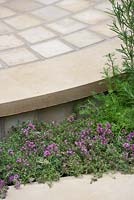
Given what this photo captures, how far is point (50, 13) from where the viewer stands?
13.2 ft

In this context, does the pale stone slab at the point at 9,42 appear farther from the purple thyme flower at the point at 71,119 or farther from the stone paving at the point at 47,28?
the purple thyme flower at the point at 71,119

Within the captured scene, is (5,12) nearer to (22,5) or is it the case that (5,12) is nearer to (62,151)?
(22,5)

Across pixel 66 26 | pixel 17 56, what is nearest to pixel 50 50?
A: pixel 17 56

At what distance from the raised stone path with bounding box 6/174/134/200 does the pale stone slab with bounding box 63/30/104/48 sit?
1.19m

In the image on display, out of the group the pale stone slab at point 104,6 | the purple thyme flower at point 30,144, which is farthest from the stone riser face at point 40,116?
the pale stone slab at point 104,6

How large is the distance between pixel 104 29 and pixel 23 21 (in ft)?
2.15

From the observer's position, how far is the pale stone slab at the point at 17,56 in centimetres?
321

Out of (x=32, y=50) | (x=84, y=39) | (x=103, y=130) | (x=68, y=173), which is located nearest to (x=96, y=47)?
(x=84, y=39)

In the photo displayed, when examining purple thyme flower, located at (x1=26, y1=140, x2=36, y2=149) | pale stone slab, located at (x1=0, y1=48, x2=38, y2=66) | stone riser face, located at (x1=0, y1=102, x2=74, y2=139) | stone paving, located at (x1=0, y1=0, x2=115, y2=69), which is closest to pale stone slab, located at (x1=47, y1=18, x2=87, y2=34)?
stone paving, located at (x1=0, y1=0, x2=115, y2=69)

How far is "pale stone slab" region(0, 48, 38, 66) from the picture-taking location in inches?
126

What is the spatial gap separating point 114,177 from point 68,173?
23cm

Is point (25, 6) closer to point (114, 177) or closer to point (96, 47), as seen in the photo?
point (96, 47)

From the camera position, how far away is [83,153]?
2.57 meters

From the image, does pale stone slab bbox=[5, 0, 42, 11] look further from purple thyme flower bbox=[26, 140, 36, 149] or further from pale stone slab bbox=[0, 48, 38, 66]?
purple thyme flower bbox=[26, 140, 36, 149]
